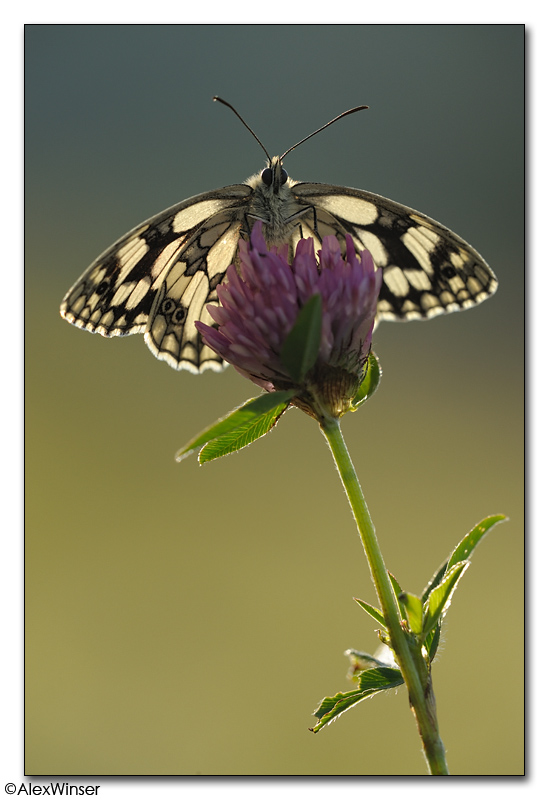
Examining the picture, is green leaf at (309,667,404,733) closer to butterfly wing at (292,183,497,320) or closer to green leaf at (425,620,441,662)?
green leaf at (425,620,441,662)

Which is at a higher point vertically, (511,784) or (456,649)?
(511,784)

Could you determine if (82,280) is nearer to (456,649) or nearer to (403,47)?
(403,47)

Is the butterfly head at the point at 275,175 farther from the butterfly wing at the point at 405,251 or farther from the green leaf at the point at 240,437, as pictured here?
the green leaf at the point at 240,437

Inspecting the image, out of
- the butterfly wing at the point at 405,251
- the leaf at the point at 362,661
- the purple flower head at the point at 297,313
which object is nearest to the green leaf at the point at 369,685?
the leaf at the point at 362,661

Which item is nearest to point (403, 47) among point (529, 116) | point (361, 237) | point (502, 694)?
point (529, 116)

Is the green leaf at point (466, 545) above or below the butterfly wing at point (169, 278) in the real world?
below

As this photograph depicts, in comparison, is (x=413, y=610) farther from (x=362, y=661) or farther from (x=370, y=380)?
(x=370, y=380)
